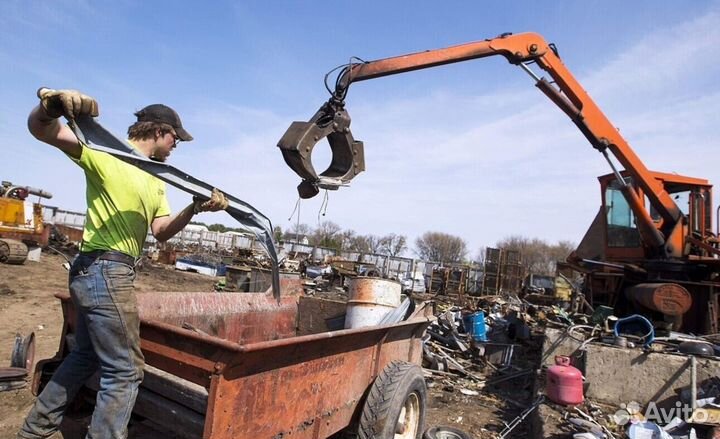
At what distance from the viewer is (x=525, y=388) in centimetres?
630

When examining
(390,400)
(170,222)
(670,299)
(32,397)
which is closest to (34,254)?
(32,397)

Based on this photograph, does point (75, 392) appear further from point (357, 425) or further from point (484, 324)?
point (484, 324)

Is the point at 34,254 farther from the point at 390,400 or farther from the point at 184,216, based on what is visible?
the point at 390,400

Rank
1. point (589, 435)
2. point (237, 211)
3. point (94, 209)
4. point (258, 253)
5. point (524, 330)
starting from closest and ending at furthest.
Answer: point (94, 209), point (237, 211), point (589, 435), point (524, 330), point (258, 253)

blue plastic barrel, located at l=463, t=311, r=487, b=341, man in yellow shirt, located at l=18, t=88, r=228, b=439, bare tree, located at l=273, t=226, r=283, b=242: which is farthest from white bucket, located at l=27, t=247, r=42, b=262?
man in yellow shirt, located at l=18, t=88, r=228, b=439

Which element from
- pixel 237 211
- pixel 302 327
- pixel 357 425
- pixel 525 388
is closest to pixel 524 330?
pixel 525 388

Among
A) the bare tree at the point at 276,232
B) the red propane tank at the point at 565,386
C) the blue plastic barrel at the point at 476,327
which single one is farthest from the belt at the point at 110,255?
the blue plastic barrel at the point at 476,327

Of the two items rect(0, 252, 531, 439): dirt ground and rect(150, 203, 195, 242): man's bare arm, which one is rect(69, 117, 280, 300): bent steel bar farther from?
rect(0, 252, 531, 439): dirt ground

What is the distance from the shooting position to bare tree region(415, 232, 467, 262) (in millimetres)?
61188

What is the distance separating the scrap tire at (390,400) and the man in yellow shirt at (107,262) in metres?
1.49

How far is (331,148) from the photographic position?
4379mm

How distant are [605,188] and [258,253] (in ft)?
66.7

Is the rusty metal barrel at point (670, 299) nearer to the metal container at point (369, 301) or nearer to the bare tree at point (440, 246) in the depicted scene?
the metal container at point (369, 301)

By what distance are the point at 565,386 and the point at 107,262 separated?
4.46 meters
